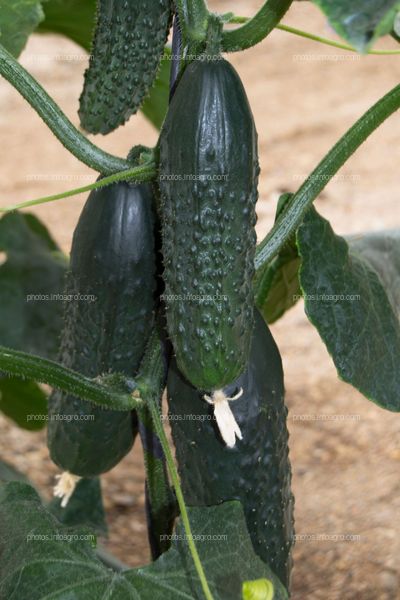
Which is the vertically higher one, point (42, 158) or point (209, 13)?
point (209, 13)

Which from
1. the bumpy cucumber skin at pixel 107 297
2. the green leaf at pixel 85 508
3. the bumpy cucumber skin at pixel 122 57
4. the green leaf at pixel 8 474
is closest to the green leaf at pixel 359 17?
the bumpy cucumber skin at pixel 122 57

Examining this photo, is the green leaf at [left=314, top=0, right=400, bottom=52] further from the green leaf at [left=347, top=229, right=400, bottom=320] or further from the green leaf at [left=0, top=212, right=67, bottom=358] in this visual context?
the green leaf at [left=0, top=212, right=67, bottom=358]

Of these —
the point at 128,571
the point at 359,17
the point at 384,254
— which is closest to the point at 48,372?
the point at 128,571

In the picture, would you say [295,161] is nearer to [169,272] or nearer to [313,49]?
[313,49]

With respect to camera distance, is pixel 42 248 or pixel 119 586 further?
pixel 42 248

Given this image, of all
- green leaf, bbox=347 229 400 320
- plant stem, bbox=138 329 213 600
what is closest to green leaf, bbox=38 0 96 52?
green leaf, bbox=347 229 400 320

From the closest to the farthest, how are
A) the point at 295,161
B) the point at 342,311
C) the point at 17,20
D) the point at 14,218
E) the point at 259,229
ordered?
the point at 342,311
the point at 17,20
the point at 14,218
the point at 259,229
the point at 295,161

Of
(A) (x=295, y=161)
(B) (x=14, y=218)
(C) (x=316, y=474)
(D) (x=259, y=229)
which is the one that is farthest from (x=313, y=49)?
(B) (x=14, y=218)
